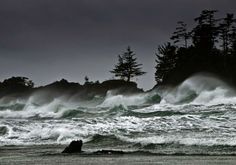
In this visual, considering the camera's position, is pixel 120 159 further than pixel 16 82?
No

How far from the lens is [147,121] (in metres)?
21.1

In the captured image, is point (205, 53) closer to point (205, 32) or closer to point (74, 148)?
point (205, 32)

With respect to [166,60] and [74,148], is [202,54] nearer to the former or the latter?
[166,60]

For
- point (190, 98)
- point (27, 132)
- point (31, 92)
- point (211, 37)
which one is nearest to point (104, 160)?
point (27, 132)

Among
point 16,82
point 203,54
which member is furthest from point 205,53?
point 16,82

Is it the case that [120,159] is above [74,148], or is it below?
below

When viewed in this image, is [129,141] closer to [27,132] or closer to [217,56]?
[27,132]

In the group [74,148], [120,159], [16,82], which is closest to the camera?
[120,159]

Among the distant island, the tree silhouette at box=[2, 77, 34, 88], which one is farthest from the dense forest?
the tree silhouette at box=[2, 77, 34, 88]

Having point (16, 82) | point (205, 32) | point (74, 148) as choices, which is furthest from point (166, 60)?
point (74, 148)

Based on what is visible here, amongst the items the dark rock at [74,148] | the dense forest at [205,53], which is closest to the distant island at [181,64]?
the dense forest at [205,53]

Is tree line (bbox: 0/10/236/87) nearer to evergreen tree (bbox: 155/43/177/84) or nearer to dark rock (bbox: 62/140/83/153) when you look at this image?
evergreen tree (bbox: 155/43/177/84)

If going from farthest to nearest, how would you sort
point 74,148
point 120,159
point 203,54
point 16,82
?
point 16,82
point 203,54
point 74,148
point 120,159

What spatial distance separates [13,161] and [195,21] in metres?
54.4
